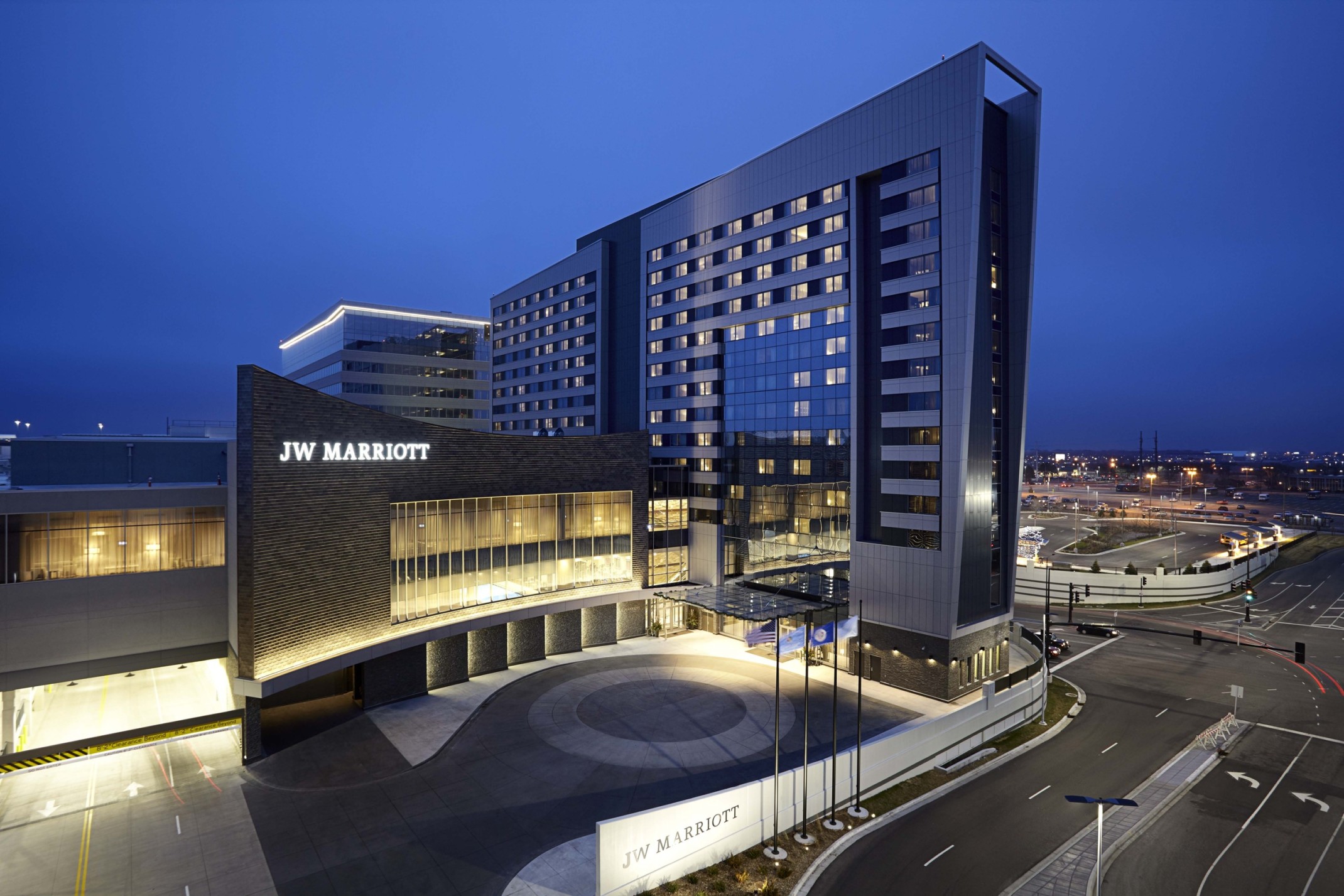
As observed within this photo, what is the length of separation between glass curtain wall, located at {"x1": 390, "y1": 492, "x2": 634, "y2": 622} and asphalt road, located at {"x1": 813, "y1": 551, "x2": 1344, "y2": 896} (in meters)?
28.2

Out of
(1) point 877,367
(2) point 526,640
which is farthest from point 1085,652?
(2) point 526,640

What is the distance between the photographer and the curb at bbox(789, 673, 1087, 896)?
23172 millimetres

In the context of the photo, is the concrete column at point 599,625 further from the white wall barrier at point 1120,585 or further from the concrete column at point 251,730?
the white wall barrier at point 1120,585

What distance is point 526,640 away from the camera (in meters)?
46.8

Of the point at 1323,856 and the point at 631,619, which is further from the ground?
the point at 631,619

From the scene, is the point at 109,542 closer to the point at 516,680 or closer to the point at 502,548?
the point at 502,548

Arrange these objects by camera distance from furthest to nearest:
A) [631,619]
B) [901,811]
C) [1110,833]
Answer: [631,619] < [901,811] < [1110,833]

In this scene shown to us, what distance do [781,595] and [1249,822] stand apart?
95.4 ft

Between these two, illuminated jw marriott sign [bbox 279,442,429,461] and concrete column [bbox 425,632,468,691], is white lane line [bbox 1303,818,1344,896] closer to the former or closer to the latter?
concrete column [bbox 425,632,468,691]

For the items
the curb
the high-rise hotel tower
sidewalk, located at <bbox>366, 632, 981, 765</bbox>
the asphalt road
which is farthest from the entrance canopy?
the asphalt road

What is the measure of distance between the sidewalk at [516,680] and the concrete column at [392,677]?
2.00 ft

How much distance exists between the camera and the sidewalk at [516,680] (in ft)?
113

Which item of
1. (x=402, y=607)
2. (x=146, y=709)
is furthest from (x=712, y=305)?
(x=146, y=709)

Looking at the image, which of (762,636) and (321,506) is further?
(321,506)
